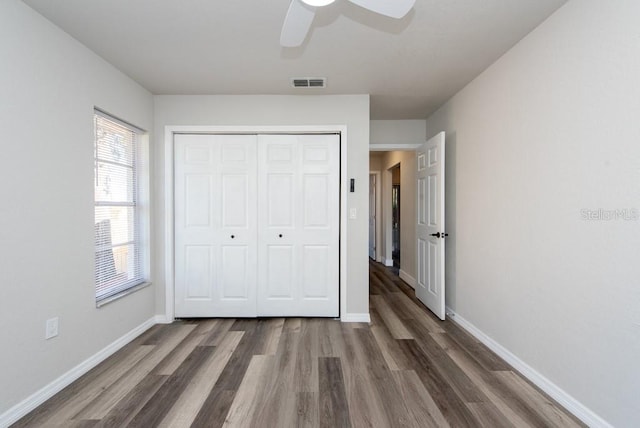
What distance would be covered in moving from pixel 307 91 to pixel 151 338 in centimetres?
283

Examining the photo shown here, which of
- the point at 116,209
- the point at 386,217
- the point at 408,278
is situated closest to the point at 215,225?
the point at 116,209

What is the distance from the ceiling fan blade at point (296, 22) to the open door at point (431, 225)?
2.08m

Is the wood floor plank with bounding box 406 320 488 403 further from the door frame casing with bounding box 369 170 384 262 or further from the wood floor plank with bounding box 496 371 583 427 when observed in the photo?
the door frame casing with bounding box 369 170 384 262

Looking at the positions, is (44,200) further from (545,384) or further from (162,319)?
(545,384)

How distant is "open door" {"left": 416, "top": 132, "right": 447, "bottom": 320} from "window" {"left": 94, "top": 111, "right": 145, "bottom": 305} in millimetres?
3109

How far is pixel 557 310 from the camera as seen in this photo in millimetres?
1841

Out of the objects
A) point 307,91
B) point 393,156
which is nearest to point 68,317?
point 307,91

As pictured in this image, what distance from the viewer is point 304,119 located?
10.1 ft

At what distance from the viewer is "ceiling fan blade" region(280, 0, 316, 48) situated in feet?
4.39

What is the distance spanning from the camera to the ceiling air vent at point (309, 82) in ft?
8.84

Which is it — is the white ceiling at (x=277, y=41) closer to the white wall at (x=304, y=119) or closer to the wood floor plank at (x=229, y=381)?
the white wall at (x=304, y=119)

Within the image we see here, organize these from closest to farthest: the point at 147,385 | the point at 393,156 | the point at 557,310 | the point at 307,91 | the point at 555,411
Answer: the point at 555,411 < the point at 557,310 < the point at 147,385 < the point at 307,91 < the point at 393,156

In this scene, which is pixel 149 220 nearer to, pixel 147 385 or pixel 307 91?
pixel 147 385

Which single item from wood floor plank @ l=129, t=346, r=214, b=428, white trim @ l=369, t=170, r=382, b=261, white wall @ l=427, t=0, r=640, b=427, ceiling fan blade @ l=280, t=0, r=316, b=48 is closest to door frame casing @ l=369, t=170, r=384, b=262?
white trim @ l=369, t=170, r=382, b=261
